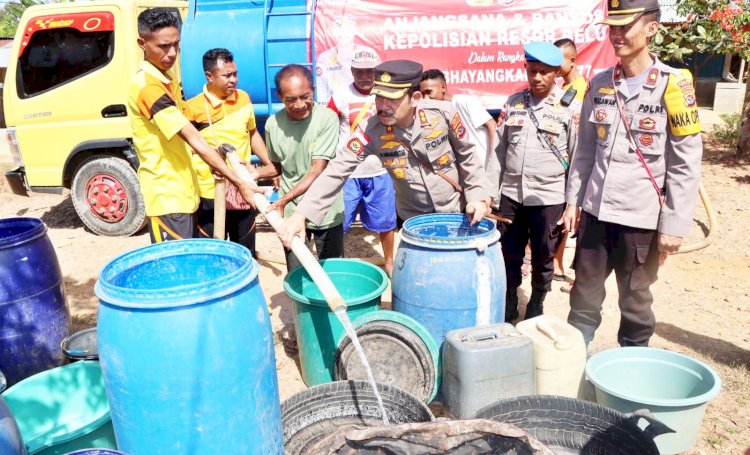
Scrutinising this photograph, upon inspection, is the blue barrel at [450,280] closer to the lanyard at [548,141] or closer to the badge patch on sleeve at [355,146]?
the badge patch on sleeve at [355,146]

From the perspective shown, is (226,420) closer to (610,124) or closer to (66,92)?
(610,124)

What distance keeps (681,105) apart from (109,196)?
6016 millimetres

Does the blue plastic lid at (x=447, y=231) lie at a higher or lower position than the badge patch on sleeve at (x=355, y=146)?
lower

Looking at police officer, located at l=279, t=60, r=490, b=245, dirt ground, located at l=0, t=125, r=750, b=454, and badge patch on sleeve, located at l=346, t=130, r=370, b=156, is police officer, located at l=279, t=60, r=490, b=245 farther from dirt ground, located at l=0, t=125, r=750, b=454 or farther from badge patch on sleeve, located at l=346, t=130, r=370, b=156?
dirt ground, located at l=0, t=125, r=750, b=454

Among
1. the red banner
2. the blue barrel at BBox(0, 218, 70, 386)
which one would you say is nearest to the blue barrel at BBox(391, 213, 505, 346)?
the blue barrel at BBox(0, 218, 70, 386)

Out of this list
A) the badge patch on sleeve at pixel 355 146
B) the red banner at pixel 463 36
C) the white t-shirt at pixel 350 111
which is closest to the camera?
the badge patch on sleeve at pixel 355 146

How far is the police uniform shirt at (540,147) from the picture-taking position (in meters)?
3.67

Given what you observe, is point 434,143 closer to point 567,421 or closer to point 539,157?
point 539,157

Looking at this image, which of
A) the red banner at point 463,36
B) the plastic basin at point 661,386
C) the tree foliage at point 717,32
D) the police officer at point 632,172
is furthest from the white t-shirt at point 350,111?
the tree foliage at point 717,32

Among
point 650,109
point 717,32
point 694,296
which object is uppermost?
point 717,32

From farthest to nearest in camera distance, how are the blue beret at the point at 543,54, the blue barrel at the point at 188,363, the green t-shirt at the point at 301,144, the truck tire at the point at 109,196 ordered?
the truck tire at the point at 109,196
the green t-shirt at the point at 301,144
the blue beret at the point at 543,54
the blue barrel at the point at 188,363

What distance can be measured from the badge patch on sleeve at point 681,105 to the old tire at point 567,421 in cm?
137

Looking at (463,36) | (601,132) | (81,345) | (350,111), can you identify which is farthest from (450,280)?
(463,36)

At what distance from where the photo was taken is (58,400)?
9.00 ft
